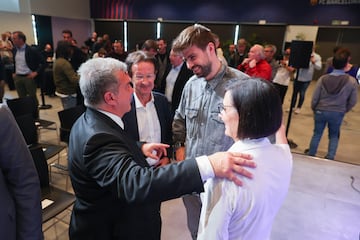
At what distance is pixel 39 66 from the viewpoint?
189 inches

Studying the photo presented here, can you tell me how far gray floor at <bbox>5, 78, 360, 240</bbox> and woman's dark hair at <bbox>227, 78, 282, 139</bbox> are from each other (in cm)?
163

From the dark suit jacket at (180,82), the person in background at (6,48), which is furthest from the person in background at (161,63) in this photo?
the person in background at (6,48)

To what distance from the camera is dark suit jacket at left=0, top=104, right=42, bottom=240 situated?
97 cm

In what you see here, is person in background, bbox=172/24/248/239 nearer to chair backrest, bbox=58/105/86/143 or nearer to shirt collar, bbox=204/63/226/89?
shirt collar, bbox=204/63/226/89

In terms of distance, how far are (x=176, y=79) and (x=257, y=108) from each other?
264 centimetres

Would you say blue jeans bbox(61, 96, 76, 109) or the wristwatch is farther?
blue jeans bbox(61, 96, 76, 109)

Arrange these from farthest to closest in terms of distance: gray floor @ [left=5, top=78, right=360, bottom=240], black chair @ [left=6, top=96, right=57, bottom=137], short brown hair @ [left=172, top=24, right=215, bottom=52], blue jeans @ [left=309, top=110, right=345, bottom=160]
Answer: blue jeans @ [left=309, top=110, right=345, bottom=160]
black chair @ [left=6, top=96, right=57, bottom=137]
gray floor @ [left=5, top=78, right=360, bottom=240]
short brown hair @ [left=172, top=24, right=215, bottom=52]

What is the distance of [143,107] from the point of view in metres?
1.74

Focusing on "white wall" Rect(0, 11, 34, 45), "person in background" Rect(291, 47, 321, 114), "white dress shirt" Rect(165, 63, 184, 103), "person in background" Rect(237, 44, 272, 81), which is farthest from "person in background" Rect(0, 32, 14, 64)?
"person in background" Rect(291, 47, 321, 114)

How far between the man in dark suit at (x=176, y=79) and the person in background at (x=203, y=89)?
1603mm

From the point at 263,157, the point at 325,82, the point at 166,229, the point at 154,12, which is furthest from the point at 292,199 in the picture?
the point at 154,12

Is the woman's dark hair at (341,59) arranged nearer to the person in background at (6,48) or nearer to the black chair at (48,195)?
the black chair at (48,195)

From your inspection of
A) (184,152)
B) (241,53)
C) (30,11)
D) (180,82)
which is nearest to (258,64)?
(180,82)

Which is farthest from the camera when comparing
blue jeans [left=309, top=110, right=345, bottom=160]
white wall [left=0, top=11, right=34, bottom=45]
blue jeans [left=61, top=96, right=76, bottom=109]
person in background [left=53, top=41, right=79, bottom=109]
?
white wall [left=0, top=11, right=34, bottom=45]
